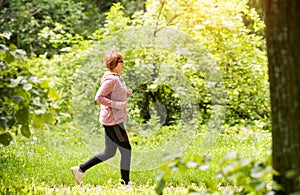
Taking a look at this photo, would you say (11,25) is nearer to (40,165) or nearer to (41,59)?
(41,59)

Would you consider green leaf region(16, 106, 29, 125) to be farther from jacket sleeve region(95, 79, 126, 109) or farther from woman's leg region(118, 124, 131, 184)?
woman's leg region(118, 124, 131, 184)

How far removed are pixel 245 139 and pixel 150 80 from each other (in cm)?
192

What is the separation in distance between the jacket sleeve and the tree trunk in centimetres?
307

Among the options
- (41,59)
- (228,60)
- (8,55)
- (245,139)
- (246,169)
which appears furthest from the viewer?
(41,59)

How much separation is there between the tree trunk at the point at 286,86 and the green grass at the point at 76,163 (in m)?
2.31

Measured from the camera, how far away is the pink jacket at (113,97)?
628 cm

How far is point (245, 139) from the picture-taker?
9586 mm

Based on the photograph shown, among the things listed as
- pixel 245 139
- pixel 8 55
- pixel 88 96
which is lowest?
pixel 245 139

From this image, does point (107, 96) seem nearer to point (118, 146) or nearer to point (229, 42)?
point (118, 146)

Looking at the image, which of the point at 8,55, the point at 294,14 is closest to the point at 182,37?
the point at 8,55

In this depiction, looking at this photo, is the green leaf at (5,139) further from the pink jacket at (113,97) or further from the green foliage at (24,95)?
the pink jacket at (113,97)

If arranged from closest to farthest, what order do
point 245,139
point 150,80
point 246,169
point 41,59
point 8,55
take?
1. point 246,169
2. point 8,55
3. point 245,139
4. point 150,80
5. point 41,59

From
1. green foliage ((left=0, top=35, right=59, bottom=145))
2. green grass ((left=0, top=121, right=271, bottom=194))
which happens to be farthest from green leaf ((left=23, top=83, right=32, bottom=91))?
green grass ((left=0, top=121, right=271, bottom=194))

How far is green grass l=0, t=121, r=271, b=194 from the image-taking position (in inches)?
238
